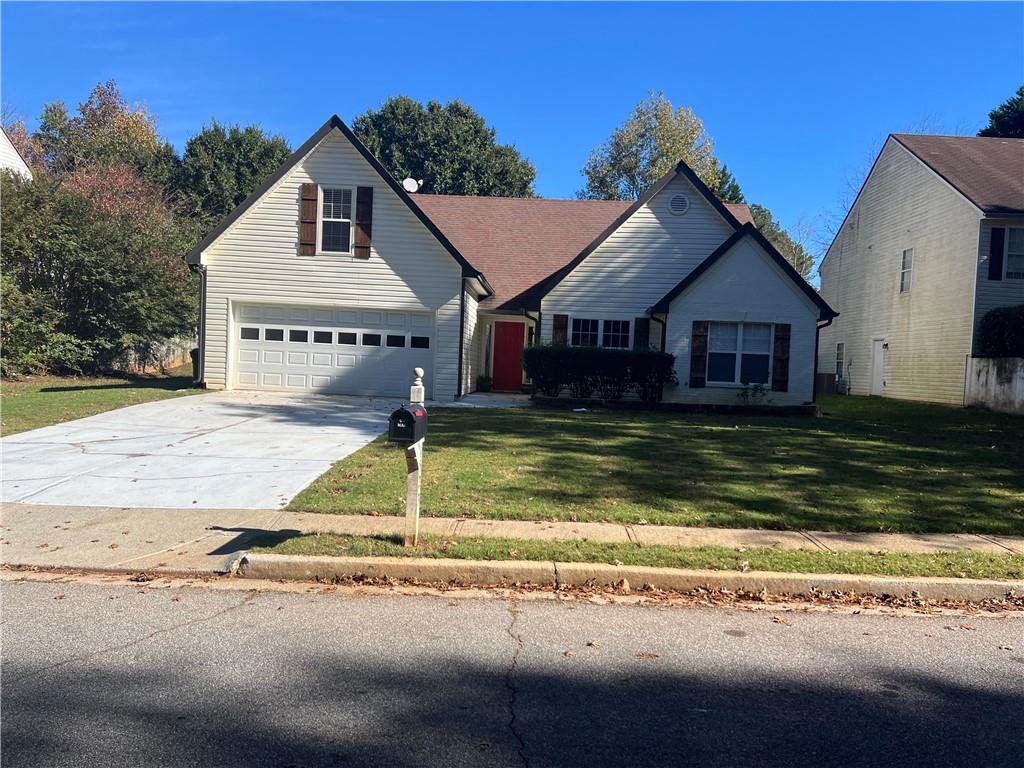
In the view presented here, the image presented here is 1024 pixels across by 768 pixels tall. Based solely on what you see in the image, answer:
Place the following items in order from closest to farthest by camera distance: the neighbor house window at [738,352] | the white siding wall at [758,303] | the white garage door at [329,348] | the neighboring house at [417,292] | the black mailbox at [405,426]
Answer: the black mailbox at [405,426] < the white siding wall at [758,303] < the neighboring house at [417,292] < the neighbor house window at [738,352] < the white garage door at [329,348]

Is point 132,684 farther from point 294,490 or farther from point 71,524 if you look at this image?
point 294,490

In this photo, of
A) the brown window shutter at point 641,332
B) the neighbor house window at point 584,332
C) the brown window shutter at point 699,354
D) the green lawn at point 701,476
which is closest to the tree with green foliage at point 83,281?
the neighbor house window at point 584,332

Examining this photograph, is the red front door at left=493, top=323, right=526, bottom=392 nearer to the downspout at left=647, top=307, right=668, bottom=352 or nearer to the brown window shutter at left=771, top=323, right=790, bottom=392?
the downspout at left=647, top=307, right=668, bottom=352

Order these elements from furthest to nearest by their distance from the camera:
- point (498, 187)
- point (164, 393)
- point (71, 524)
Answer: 1. point (498, 187)
2. point (164, 393)
3. point (71, 524)

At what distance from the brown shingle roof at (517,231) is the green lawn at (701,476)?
9.27 m

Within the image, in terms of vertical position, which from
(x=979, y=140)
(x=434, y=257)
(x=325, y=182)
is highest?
(x=979, y=140)

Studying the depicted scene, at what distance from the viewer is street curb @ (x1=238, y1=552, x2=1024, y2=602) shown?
5926mm

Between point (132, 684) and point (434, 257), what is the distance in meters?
15.6

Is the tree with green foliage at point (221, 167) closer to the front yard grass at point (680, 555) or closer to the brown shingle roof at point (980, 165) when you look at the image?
the brown shingle roof at point (980, 165)

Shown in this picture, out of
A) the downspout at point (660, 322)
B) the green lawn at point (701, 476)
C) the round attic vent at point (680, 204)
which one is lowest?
the green lawn at point (701, 476)

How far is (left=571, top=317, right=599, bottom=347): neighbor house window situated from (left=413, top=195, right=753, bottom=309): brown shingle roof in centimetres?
291

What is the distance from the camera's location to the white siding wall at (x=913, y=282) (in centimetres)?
2097

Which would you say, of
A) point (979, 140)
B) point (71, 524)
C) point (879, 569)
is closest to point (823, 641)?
point (879, 569)

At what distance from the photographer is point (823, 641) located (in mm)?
4996
